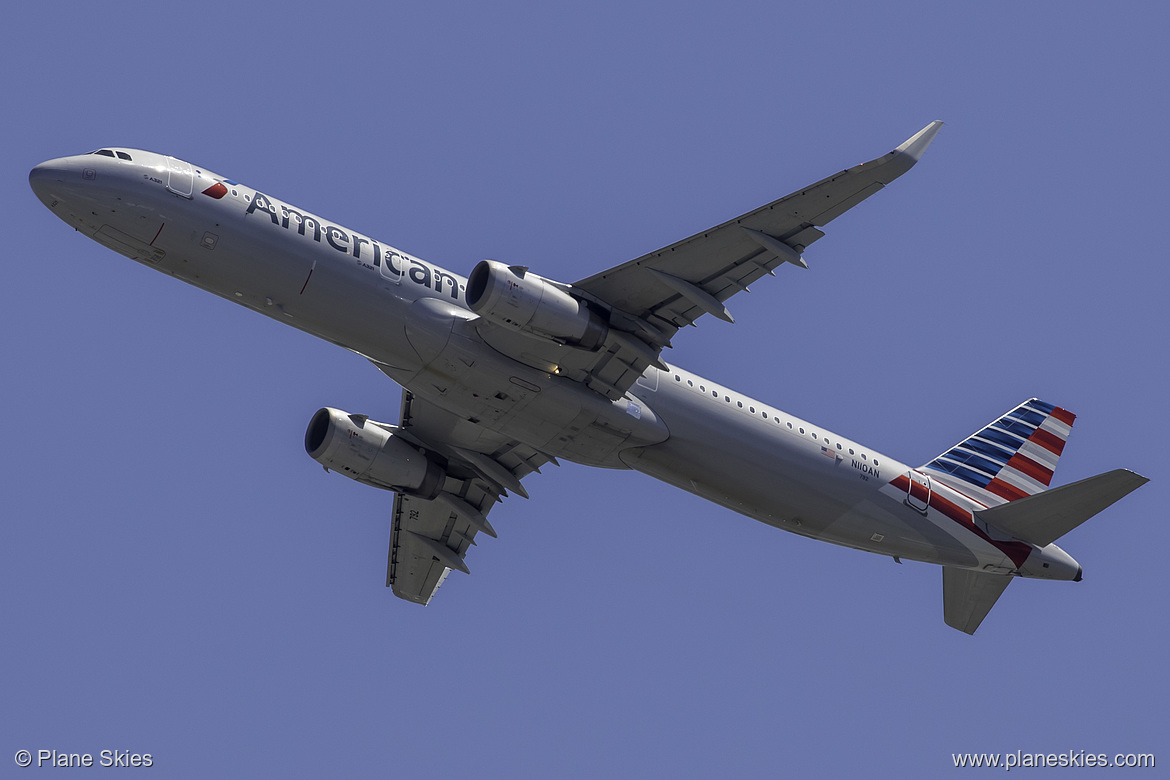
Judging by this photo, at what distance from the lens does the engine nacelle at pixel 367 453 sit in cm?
4144

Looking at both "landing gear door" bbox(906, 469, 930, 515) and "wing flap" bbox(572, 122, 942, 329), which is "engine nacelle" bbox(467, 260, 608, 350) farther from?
"landing gear door" bbox(906, 469, 930, 515)

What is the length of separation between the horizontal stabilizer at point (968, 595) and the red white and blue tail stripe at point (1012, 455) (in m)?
2.59

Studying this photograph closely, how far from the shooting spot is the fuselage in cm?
3344

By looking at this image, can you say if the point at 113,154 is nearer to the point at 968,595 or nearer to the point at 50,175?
the point at 50,175

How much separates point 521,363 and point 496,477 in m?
8.26

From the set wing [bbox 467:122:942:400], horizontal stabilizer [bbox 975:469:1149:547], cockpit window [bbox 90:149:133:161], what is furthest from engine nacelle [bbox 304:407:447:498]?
horizontal stabilizer [bbox 975:469:1149:547]

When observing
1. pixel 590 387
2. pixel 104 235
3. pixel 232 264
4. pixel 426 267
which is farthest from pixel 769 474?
pixel 104 235

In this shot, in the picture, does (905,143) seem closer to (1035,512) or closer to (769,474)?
(769,474)

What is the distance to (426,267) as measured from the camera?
35.8m

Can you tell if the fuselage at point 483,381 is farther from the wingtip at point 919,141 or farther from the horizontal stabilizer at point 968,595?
the wingtip at point 919,141

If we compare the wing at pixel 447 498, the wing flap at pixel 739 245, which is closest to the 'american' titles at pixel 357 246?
the wing flap at pixel 739 245

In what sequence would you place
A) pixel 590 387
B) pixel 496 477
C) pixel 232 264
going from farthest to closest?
pixel 496 477 → pixel 590 387 → pixel 232 264

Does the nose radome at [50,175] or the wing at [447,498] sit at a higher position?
the nose radome at [50,175]

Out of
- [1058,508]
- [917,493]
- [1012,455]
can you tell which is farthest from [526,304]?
[1012,455]
